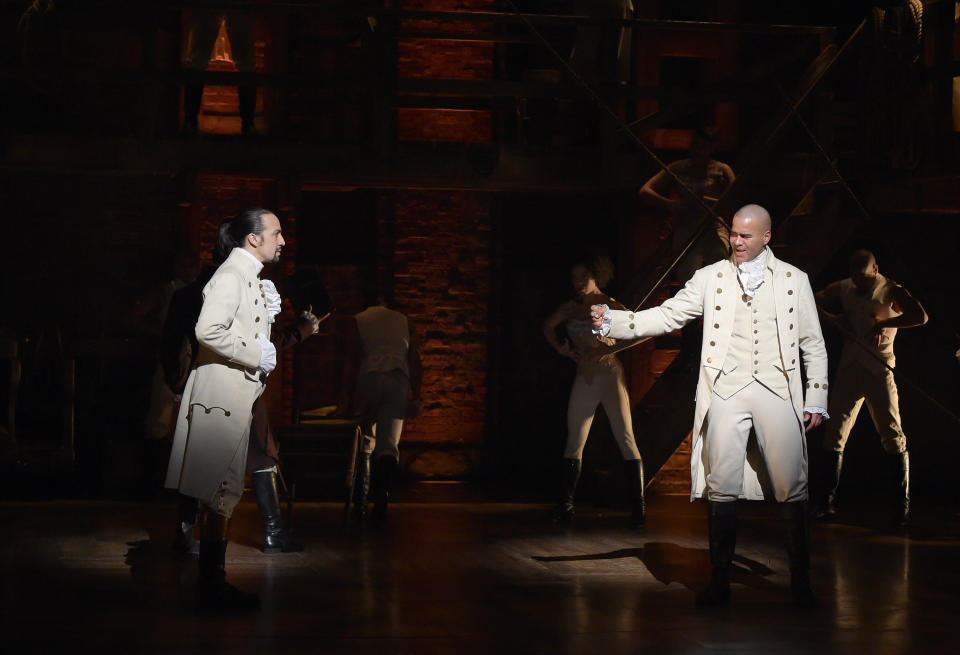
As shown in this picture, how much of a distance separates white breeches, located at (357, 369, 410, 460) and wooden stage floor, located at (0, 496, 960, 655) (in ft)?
1.81

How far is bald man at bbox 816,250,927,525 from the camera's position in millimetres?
9344

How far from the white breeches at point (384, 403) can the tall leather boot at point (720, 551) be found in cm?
299

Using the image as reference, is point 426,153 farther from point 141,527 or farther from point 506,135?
point 141,527

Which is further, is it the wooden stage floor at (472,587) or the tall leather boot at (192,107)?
the tall leather boot at (192,107)

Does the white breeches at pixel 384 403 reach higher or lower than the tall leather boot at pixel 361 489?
higher

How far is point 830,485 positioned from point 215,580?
5.00 metres

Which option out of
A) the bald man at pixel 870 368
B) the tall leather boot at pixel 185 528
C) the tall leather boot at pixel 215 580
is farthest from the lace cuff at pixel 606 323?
the bald man at pixel 870 368

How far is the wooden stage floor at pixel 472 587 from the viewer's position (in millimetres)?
5566

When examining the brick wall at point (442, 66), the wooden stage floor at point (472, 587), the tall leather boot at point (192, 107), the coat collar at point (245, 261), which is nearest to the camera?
the wooden stage floor at point (472, 587)

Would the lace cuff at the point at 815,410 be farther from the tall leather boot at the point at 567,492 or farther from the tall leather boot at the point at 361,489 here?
the tall leather boot at the point at 361,489

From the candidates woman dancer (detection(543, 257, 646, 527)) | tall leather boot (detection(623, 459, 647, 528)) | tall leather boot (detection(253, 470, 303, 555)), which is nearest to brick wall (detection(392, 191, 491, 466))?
woman dancer (detection(543, 257, 646, 527))

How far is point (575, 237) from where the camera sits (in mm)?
12477

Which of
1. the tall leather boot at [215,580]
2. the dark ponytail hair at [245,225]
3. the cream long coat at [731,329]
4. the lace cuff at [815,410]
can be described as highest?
the dark ponytail hair at [245,225]

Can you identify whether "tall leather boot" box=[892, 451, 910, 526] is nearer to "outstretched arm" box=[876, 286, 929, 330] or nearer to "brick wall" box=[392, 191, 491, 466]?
"outstretched arm" box=[876, 286, 929, 330]
